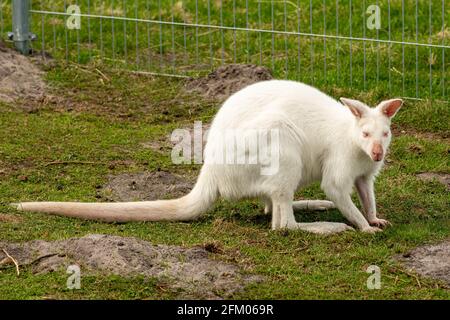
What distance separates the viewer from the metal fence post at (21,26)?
9.83 m

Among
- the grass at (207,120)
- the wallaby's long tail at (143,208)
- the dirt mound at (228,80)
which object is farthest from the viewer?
the dirt mound at (228,80)

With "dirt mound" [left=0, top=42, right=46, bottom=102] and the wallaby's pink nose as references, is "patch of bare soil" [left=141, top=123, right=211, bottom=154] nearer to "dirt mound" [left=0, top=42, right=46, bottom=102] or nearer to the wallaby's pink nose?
"dirt mound" [left=0, top=42, right=46, bottom=102]

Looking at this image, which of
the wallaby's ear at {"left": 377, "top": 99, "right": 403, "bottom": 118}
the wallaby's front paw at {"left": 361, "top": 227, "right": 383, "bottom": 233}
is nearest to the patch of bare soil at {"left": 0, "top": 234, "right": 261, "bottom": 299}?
the wallaby's front paw at {"left": 361, "top": 227, "right": 383, "bottom": 233}

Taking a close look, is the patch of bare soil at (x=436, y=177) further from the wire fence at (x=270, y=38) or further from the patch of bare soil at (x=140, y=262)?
the patch of bare soil at (x=140, y=262)

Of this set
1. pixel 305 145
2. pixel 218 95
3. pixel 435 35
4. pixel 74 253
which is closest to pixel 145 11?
pixel 218 95

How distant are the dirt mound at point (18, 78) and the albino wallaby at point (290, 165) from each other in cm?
259

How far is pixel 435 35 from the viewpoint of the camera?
9.80 meters

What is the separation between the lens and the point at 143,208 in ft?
21.7

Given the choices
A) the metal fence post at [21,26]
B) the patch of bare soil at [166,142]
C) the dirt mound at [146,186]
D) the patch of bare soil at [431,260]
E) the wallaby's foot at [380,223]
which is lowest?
the patch of bare soil at [431,260]

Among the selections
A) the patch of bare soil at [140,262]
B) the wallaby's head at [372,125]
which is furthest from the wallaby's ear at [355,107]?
the patch of bare soil at [140,262]

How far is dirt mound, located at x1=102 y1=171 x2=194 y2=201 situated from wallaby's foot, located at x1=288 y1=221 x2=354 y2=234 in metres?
0.98

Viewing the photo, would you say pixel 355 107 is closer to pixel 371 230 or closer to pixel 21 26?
pixel 371 230

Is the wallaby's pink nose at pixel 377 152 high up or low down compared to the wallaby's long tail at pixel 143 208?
up

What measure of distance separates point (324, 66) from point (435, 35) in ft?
3.72
